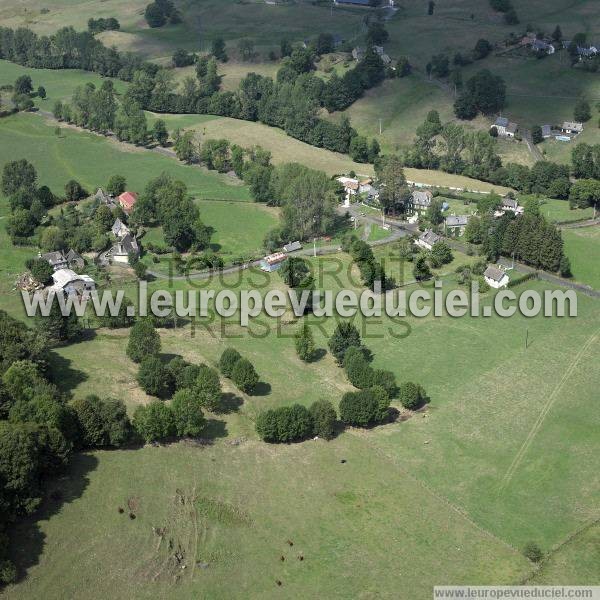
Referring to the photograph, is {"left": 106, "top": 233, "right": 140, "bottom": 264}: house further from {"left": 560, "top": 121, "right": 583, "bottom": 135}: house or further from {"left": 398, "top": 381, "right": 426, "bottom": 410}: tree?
{"left": 560, "top": 121, "right": 583, "bottom": 135}: house

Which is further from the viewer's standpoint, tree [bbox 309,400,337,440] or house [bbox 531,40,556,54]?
house [bbox 531,40,556,54]

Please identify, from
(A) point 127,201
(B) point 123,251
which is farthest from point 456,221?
(A) point 127,201

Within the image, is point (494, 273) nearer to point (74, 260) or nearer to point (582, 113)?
point (74, 260)

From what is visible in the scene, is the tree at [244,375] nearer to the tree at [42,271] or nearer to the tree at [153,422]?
the tree at [153,422]

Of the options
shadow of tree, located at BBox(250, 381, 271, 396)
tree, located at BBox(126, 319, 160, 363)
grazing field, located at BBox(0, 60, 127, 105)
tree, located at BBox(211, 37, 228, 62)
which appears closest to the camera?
shadow of tree, located at BBox(250, 381, 271, 396)

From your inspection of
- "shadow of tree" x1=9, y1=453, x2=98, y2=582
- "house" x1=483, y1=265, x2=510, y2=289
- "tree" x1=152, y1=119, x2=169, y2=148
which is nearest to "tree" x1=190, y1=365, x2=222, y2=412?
"shadow of tree" x1=9, y1=453, x2=98, y2=582

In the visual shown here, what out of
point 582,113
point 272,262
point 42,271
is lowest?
point 272,262
